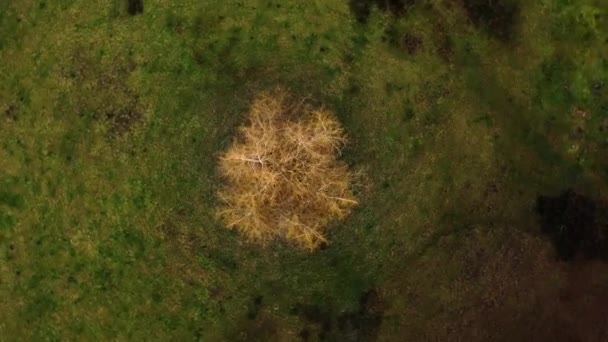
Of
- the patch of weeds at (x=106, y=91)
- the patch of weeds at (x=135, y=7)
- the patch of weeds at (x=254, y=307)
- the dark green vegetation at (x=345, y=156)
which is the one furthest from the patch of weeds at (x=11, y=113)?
the patch of weeds at (x=254, y=307)

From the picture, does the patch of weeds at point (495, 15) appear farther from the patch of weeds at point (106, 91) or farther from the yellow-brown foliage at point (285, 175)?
the patch of weeds at point (106, 91)

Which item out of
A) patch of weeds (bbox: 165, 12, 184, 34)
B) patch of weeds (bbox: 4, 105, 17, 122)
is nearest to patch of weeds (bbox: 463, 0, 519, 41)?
patch of weeds (bbox: 165, 12, 184, 34)

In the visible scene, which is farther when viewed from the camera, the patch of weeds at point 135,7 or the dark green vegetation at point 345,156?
the patch of weeds at point 135,7

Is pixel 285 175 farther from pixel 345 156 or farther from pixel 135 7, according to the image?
pixel 135 7

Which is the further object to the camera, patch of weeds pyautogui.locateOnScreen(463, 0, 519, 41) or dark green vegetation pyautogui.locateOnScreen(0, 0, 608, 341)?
patch of weeds pyautogui.locateOnScreen(463, 0, 519, 41)

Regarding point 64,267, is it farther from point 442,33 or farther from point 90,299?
point 442,33

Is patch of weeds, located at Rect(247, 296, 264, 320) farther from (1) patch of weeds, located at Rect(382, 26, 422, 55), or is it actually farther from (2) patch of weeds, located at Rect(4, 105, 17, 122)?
(2) patch of weeds, located at Rect(4, 105, 17, 122)
